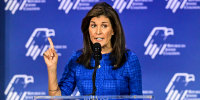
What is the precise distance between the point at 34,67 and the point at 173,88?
1.89 metres

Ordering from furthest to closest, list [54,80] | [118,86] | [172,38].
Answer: [172,38] → [118,86] → [54,80]

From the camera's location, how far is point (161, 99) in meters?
4.12

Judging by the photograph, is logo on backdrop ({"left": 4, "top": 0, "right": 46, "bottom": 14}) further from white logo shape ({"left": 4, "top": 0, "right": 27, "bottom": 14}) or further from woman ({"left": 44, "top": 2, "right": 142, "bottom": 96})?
woman ({"left": 44, "top": 2, "right": 142, "bottom": 96})

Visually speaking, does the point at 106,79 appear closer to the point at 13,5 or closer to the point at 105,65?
the point at 105,65

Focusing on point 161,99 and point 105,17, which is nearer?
point 105,17

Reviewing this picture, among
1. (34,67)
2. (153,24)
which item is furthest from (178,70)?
(34,67)

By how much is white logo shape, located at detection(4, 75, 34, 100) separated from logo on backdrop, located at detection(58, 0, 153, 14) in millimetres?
1058

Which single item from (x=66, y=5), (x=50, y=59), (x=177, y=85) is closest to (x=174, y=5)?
(x=177, y=85)

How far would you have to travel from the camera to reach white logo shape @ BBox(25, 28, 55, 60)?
4211mm

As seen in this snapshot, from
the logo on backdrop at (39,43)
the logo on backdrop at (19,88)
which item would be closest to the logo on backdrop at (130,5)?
the logo on backdrop at (39,43)

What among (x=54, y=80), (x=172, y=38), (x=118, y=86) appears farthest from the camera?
(x=172, y=38)

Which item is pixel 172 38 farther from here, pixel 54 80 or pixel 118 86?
pixel 54 80

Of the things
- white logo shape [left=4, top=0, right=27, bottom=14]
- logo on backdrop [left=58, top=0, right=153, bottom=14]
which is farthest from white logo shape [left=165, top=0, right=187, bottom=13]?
white logo shape [left=4, top=0, right=27, bottom=14]

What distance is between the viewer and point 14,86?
429 cm
